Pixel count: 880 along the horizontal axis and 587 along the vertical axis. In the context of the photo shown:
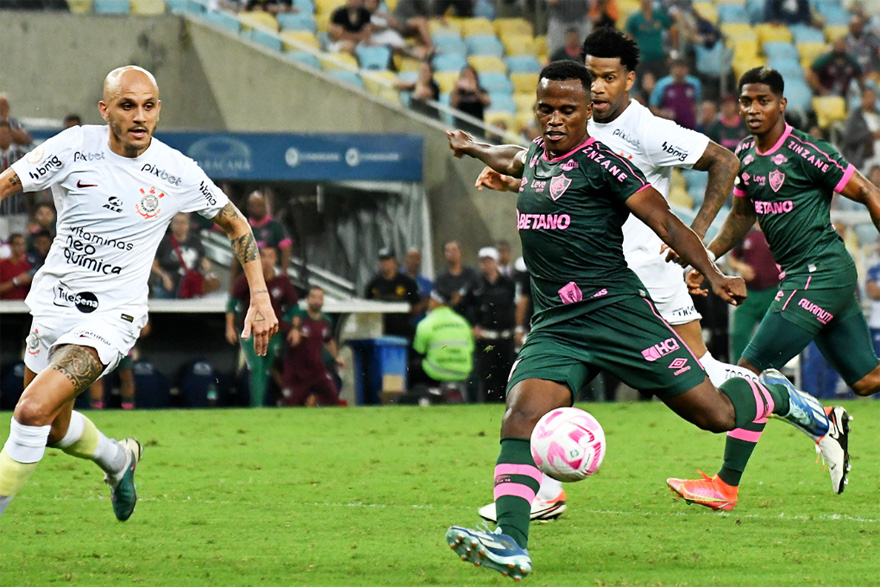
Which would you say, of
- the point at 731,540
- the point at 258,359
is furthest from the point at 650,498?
the point at 258,359

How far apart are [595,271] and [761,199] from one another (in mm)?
2855

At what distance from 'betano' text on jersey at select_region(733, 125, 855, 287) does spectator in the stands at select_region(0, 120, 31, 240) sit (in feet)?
30.6

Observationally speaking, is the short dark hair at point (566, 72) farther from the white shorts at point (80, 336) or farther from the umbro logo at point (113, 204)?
the white shorts at point (80, 336)

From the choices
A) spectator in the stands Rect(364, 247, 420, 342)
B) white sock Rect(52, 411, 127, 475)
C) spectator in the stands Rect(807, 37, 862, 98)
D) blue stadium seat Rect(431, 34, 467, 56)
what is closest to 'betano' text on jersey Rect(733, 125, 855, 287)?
white sock Rect(52, 411, 127, 475)

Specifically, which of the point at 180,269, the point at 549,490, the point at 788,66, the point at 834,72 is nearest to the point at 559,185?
the point at 549,490

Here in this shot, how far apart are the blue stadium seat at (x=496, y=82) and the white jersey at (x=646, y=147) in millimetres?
13785

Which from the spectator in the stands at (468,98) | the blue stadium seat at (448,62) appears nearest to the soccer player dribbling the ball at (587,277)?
the spectator in the stands at (468,98)

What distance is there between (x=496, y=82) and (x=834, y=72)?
556 cm

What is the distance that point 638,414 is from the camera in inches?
568

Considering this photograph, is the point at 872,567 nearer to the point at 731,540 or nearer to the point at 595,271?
the point at 731,540

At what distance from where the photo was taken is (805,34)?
77.9 ft

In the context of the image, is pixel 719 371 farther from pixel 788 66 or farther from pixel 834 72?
pixel 788 66

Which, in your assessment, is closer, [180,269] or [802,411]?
[802,411]

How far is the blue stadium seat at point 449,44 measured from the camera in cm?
2153
